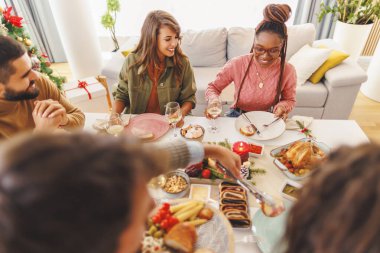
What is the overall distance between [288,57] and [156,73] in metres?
1.96

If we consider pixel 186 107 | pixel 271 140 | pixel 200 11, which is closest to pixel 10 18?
pixel 186 107

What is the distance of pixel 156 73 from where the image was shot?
208 cm

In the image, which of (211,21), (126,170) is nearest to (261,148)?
(126,170)

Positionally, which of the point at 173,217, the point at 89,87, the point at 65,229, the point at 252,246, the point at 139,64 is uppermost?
the point at 65,229

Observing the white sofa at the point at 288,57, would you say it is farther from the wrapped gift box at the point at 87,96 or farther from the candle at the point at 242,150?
the candle at the point at 242,150

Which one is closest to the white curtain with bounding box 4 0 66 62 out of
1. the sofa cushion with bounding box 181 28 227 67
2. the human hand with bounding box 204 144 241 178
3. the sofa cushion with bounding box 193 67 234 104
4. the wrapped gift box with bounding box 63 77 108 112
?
the wrapped gift box with bounding box 63 77 108 112

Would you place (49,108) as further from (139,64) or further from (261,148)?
(261,148)

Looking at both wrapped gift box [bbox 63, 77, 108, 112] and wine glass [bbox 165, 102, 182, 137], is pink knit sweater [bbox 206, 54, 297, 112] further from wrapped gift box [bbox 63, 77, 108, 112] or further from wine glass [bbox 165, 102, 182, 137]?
wrapped gift box [bbox 63, 77, 108, 112]

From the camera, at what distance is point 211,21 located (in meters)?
4.36

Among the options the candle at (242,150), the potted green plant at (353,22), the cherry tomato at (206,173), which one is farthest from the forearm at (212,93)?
the potted green plant at (353,22)

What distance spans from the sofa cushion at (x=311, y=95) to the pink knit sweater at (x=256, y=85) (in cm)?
96

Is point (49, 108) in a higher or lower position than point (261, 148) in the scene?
higher

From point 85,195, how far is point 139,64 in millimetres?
1692

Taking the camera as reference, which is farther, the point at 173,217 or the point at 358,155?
the point at 173,217
